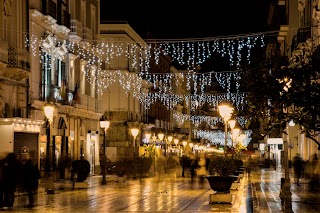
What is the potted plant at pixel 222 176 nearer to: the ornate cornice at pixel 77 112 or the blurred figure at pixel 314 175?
the blurred figure at pixel 314 175

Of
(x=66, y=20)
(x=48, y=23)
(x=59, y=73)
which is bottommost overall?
(x=59, y=73)

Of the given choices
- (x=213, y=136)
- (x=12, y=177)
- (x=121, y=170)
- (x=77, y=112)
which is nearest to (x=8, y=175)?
(x=12, y=177)

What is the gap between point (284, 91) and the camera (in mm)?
18297

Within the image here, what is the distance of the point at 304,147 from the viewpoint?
51812 mm

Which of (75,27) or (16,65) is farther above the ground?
(75,27)

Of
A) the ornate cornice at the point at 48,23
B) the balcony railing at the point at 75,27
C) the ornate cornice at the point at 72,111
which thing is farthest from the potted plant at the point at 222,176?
the balcony railing at the point at 75,27

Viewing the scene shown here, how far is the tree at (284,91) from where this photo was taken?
17.5 metres

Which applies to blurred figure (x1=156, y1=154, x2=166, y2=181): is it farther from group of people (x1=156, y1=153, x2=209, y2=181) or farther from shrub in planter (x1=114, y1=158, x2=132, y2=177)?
shrub in planter (x1=114, y1=158, x2=132, y2=177)

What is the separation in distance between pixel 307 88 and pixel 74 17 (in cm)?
3098

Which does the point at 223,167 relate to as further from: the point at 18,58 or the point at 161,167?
the point at 161,167

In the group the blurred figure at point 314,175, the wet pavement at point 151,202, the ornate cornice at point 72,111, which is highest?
the ornate cornice at point 72,111

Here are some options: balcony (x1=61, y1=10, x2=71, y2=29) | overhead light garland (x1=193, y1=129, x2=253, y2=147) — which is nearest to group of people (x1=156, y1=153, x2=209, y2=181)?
balcony (x1=61, y1=10, x2=71, y2=29)

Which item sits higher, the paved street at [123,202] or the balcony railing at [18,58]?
the balcony railing at [18,58]

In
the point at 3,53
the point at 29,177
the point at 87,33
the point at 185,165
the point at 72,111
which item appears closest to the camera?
the point at 29,177
